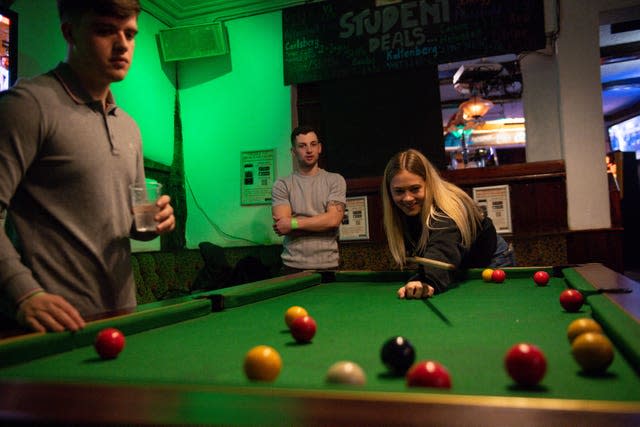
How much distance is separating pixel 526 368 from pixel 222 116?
4869 millimetres

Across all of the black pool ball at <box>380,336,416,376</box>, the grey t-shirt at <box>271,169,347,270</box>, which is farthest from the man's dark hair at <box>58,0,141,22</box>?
the grey t-shirt at <box>271,169,347,270</box>

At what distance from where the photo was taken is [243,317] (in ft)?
6.06

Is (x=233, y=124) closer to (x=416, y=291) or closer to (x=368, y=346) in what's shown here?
(x=416, y=291)

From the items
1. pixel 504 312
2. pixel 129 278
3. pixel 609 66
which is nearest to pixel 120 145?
pixel 129 278

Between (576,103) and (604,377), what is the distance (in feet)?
13.1

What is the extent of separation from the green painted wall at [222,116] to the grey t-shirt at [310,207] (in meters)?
1.35

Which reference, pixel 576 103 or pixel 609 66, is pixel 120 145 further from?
pixel 609 66

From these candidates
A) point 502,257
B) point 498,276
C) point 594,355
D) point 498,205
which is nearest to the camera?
point 594,355

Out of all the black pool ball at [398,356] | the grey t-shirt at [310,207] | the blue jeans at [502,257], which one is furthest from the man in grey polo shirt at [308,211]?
the black pool ball at [398,356]

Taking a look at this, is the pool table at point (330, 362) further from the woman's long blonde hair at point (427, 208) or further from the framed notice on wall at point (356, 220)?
the framed notice on wall at point (356, 220)

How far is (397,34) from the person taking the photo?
4699 millimetres

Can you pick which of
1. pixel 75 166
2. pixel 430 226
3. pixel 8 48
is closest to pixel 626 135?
pixel 430 226

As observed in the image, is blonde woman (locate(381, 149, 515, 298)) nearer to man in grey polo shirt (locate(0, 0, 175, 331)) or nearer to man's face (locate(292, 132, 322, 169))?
man's face (locate(292, 132, 322, 169))

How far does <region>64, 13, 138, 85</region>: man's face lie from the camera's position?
1.64m
